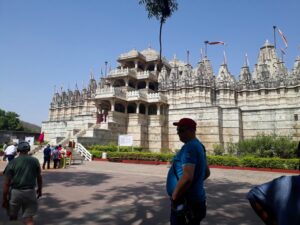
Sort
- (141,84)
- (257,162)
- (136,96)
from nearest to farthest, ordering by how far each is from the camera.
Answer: (257,162) < (136,96) < (141,84)

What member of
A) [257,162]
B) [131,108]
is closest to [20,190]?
[257,162]

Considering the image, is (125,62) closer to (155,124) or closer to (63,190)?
(155,124)

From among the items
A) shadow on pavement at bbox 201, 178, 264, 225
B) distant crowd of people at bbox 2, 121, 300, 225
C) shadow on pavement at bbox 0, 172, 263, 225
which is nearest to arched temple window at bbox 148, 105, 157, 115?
shadow on pavement at bbox 0, 172, 263, 225

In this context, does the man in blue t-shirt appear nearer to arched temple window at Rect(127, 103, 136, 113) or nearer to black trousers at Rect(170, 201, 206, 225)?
black trousers at Rect(170, 201, 206, 225)

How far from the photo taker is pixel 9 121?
204 ft

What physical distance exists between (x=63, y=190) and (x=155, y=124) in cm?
2613

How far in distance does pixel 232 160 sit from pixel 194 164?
19.4 m

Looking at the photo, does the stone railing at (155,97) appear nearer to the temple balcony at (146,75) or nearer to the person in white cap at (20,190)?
the temple balcony at (146,75)

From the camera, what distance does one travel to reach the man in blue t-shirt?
3.50 metres

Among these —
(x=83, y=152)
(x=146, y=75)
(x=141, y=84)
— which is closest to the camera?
(x=83, y=152)

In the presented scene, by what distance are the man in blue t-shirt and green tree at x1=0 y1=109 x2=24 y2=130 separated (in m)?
65.4

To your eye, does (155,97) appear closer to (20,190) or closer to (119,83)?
(119,83)

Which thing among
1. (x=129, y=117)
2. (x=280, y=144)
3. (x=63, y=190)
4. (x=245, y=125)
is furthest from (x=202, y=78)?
(x=63, y=190)

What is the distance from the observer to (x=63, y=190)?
1058cm
